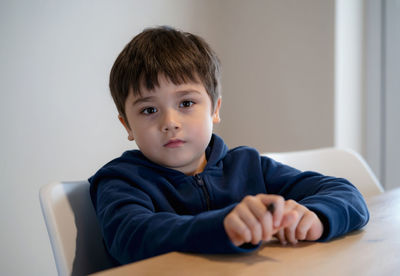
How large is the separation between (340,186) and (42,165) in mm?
1060

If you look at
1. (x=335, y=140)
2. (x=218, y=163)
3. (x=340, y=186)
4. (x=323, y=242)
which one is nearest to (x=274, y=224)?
(x=323, y=242)

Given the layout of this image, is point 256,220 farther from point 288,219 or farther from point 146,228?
point 146,228

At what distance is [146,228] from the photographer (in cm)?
56

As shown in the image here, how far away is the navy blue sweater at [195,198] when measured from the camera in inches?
20.1

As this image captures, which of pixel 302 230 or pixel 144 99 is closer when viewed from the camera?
pixel 302 230

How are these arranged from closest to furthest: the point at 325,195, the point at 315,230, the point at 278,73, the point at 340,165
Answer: the point at 315,230 → the point at 325,195 → the point at 340,165 → the point at 278,73

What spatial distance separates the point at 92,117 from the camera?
5.24 feet

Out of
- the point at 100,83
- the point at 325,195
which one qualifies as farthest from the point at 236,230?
the point at 100,83

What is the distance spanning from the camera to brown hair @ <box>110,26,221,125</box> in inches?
33.9

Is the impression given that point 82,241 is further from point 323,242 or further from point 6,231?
point 6,231

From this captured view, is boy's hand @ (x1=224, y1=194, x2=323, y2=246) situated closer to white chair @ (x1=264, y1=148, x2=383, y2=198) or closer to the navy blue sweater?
the navy blue sweater

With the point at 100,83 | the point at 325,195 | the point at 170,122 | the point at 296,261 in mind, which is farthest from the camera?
the point at 100,83

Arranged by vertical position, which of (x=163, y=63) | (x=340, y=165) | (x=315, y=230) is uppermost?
(x=163, y=63)

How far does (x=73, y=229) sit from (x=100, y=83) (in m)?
0.99
